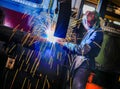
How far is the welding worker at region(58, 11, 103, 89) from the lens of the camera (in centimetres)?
404

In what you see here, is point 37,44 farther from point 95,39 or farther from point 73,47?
point 95,39

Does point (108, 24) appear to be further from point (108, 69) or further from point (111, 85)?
point (111, 85)

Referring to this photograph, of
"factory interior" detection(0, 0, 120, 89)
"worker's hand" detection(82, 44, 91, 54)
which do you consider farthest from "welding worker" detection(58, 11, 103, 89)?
"factory interior" detection(0, 0, 120, 89)

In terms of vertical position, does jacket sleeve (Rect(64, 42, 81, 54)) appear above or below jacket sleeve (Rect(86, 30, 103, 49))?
below

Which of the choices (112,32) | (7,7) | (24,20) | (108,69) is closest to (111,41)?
(112,32)

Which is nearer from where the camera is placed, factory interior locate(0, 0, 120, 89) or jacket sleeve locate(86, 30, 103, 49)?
factory interior locate(0, 0, 120, 89)

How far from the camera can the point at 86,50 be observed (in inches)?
158

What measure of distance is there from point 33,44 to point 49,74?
2.02 ft

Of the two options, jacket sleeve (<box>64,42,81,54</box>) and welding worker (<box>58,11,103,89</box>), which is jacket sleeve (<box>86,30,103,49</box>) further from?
jacket sleeve (<box>64,42,81,54</box>)

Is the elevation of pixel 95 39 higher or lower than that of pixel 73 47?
higher

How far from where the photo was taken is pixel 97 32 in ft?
13.5

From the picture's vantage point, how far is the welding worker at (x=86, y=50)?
4039 mm

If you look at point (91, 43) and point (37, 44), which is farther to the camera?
point (91, 43)

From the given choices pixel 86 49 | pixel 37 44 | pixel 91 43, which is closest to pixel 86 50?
pixel 86 49
